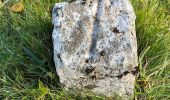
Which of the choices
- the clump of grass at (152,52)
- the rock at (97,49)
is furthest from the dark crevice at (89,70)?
the clump of grass at (152,52)

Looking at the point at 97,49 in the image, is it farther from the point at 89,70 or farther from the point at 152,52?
the point at 152,52

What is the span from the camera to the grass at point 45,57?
272cm

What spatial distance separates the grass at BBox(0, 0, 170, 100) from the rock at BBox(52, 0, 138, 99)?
0.47ft

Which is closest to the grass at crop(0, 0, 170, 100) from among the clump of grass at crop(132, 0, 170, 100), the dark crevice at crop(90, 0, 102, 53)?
the clump of grass at crop(132, 0, 170, 100)

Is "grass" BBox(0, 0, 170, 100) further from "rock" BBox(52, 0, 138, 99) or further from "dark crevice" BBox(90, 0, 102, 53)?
"dark crevice" BBox(90, 0, 102, 53)

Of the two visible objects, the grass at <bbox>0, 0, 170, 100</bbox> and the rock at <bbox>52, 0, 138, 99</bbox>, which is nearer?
the rock at <bbox>52, 0, 138, 99</bbox>

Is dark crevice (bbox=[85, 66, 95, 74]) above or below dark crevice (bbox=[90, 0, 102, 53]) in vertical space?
below

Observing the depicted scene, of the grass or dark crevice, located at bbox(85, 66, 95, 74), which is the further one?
the grass

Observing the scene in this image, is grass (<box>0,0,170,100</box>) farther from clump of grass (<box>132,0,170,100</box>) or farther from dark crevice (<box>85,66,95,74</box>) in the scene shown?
dark crevice (<box>85,66,95,74</box>)

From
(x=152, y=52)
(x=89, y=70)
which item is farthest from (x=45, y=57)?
(x=152, y=52)

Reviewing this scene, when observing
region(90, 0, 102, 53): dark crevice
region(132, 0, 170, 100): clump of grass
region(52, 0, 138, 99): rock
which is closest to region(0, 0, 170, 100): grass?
region(132, 0, 170, 100): clump of grass

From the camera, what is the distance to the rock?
2541 millimetres

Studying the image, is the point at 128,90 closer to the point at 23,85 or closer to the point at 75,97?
the point at 75,97

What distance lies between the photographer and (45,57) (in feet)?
9.43
